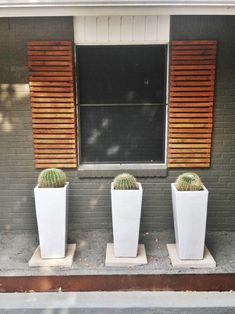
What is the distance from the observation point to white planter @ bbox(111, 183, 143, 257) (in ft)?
12.3

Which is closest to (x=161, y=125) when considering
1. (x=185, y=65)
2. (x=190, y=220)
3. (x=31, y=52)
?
(x=185, y=65)

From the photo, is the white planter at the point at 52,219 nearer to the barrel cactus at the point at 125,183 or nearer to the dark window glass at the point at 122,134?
the barrel cactus at the point at 125,183

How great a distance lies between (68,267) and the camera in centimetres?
383

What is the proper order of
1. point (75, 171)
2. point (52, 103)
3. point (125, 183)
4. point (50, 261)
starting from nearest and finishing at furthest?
point (125, 183) < point (50, 261) < point (52, 103) < point (75, 171)

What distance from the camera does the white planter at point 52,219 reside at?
12.3 feet

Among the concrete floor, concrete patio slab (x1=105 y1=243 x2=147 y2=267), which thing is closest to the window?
the concrete floor

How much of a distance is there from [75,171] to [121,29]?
183 cm

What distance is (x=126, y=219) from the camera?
12.5ft

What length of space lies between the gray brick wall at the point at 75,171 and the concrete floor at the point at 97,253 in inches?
Result: 7.2

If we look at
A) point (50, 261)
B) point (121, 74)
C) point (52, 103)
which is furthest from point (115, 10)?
point (50, 261)

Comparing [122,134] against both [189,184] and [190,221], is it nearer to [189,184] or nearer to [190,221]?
[189,184]

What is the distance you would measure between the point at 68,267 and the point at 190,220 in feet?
4.69

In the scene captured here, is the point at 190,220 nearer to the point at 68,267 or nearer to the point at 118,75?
the point at 68,267

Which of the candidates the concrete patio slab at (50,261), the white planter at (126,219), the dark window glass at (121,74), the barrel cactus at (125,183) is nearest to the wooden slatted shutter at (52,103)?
the dark window glass at (121,74)
